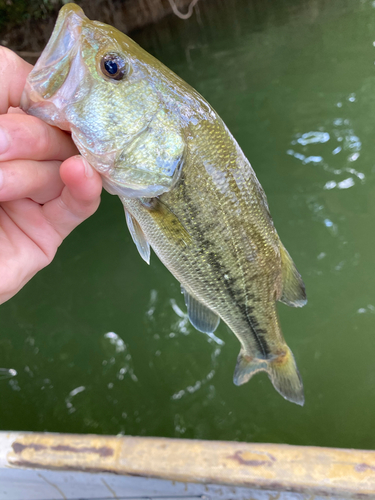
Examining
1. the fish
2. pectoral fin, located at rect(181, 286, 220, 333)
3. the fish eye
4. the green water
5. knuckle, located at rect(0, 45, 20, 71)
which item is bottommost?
the green water

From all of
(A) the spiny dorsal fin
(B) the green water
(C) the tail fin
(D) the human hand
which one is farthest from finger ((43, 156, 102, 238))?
(B) the green water

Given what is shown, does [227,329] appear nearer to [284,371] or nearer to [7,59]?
[284,371]

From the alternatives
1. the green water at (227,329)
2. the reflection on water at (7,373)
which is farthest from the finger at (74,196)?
the reflection on water at (7,373)

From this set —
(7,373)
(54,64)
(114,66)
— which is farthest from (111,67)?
(7,373)

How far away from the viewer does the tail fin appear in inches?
52.7

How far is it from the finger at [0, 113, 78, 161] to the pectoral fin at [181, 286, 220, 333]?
2.34 ft

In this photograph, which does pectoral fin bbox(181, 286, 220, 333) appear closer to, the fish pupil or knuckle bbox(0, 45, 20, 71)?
the fish pupil

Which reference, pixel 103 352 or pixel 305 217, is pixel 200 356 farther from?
pixel 305 217

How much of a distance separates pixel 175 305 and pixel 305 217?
1372mm

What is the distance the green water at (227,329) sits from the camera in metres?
2.13

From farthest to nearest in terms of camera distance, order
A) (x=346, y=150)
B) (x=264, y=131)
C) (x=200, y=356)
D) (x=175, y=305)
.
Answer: (x=264, y=131) < (x=346, y=150) < (x=175, y=305) < (x=200, y=356)

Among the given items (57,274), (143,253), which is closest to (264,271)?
(143,253)

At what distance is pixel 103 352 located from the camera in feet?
8.10

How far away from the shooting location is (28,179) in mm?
731
